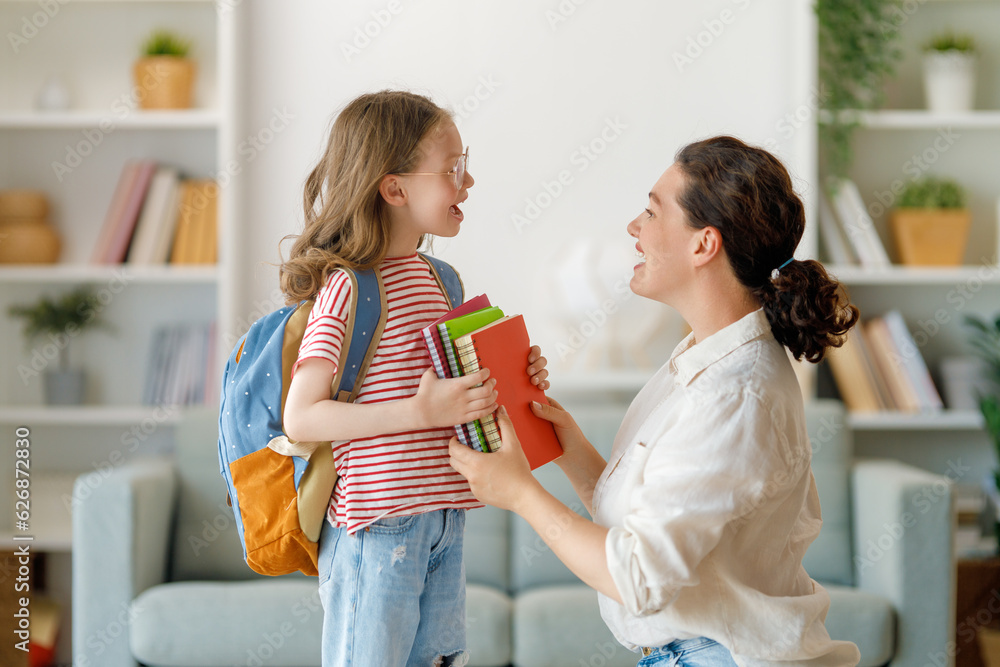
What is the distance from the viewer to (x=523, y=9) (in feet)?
9.82

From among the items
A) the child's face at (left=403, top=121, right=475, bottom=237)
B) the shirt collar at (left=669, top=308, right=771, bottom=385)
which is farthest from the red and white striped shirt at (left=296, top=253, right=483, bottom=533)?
the shirt collar at (left=669, top=308, right=771, bottom=385)

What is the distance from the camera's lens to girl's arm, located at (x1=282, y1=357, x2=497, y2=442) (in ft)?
3.82

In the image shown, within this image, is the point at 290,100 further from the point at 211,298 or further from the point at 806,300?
the point at 806,300

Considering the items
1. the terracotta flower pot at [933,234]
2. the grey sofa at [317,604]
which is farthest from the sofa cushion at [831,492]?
the terracotta flower pot at [933,234]

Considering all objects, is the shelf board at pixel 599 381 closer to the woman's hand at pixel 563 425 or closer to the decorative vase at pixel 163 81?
the woman's hand at pixel 563 425

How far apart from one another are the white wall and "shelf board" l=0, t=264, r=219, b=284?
0.24 meters

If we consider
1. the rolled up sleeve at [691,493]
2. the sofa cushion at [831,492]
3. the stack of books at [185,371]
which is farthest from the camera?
the stack of books at [185,371]

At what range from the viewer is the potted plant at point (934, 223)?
289 cm

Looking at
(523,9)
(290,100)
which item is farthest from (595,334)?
(290,100)

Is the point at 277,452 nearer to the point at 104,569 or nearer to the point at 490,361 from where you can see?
the point at 490,361

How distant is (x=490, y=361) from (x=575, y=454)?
32 cm

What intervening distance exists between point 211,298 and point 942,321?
8.93 feet

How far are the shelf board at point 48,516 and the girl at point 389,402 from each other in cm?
198

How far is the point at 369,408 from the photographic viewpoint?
1176 mm
